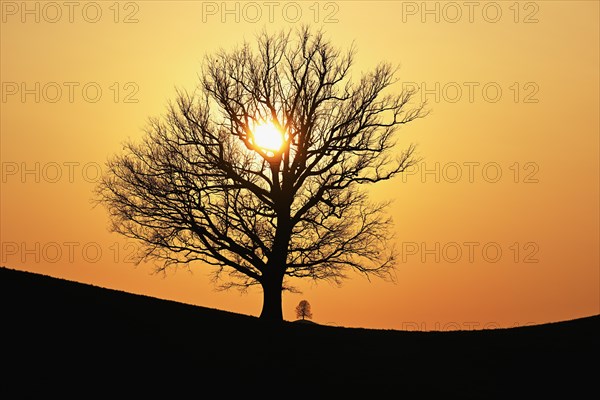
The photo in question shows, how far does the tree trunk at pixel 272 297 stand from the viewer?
1445 inches

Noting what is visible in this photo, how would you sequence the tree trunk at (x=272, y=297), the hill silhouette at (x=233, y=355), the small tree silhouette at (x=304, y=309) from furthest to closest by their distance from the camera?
the small tree silhouette at (x=304, y=309), the tree trunk at (x=272, y=297), the hill silhouette at (x=233, y=355)

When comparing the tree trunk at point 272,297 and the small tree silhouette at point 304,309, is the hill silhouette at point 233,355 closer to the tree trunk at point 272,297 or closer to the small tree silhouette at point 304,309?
the tree trunk at point 272,297

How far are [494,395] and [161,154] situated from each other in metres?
20.4

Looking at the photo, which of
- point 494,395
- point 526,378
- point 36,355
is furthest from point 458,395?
point 36,355

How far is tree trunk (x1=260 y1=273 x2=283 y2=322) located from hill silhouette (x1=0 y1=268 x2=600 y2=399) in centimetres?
483

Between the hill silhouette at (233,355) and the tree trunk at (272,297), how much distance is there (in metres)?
4.83

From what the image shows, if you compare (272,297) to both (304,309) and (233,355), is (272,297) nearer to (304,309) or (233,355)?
(233,355)

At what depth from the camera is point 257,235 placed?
1499 inches

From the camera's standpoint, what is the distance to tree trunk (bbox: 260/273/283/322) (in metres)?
36.7

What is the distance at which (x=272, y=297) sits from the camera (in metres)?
37.1

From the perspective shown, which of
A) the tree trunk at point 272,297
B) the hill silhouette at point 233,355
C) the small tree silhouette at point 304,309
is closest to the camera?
the hill silhouette at point 233,355

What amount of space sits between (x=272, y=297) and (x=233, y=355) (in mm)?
11752

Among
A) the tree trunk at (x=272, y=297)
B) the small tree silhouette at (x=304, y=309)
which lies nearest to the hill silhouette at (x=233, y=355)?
the tree trunk at (x=272, y=297)

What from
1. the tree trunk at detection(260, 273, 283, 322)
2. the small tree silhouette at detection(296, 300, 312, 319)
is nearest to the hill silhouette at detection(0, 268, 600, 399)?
the tree trunk at detection(260, 273, 283, 322)
